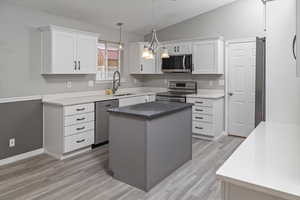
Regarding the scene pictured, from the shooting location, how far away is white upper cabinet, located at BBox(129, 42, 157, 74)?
5.64 metres

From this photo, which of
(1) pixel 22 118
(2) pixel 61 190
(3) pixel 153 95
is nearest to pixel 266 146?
(2) pixel 61 190

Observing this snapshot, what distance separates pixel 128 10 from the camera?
4488mm

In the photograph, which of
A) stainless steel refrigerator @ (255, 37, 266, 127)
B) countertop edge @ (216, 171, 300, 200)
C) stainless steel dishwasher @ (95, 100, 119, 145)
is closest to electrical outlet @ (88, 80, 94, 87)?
stainless steel dishwasher @ (95, 100, 119, 145)

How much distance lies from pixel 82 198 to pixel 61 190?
1.17ft

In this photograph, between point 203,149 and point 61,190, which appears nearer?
point 61,190

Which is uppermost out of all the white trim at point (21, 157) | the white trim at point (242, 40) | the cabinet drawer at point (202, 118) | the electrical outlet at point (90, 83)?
the white trim at point (242, 40)

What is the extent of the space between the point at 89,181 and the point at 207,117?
9.26 ft

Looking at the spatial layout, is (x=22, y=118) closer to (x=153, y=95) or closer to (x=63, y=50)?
(x=63, y=50)

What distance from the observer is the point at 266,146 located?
1.34m

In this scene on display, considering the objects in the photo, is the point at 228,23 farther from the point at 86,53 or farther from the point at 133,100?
the point at 86,53

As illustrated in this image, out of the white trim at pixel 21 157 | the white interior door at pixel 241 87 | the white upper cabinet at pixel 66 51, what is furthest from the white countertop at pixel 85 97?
the white trim at pixel 21 157

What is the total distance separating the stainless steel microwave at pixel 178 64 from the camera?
203 inches

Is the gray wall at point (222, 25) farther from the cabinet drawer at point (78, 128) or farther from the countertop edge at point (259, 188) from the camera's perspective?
the countertop edge at point (259, 188)

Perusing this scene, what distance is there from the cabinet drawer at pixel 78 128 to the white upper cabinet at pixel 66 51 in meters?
0.96
